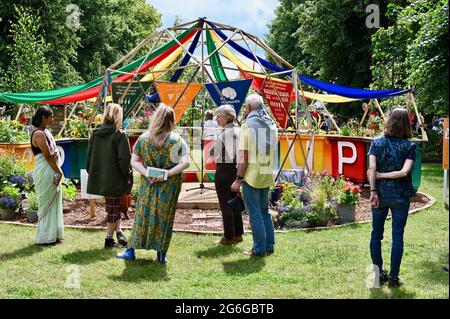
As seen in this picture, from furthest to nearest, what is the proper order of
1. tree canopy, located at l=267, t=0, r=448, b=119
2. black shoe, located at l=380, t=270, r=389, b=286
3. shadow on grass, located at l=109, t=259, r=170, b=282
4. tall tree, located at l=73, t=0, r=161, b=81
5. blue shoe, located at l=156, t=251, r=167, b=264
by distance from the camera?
tall tree, located at l=73, t=0, r=161, b=81, blue shoe, located at l=156, t=251, r=167, b=264, tree canopy, located at l=267, t=0, r=448, b=119, shadow on grass, located at l=109, t=259, r=170, b=282, black shoe, located at l=380, t=270, r=389, b=286

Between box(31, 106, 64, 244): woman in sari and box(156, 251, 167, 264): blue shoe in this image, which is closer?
box(156, 251, 167, 264): blue shoe

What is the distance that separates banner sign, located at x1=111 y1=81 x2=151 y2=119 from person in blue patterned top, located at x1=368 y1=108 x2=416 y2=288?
7.49 metres

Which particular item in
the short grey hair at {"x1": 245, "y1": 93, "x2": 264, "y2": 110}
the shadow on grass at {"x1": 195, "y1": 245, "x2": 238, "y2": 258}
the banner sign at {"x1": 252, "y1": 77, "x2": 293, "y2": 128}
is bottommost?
the shadow on grass at {"x1": 195, "y1": 245, "x2": 238, "y2": 258}

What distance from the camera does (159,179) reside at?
6.63 m

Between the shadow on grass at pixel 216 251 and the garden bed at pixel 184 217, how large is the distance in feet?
3.20

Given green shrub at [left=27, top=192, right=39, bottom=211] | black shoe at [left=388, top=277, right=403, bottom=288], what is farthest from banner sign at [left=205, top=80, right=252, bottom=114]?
black shoe at [left=388, top=277, right=403, bottom=288]

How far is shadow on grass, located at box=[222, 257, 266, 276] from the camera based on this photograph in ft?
21.6

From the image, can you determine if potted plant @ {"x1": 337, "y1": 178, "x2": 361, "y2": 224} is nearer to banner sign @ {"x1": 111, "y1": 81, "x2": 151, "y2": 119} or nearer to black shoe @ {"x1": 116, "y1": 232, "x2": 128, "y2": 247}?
black shoe @ {"x1": 116, "y1": 232, "x2": 128, "y2": 247}

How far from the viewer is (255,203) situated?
284 inches

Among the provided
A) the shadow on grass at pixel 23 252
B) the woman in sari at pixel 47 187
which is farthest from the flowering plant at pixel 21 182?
the shadow on grass at pixel 23 252

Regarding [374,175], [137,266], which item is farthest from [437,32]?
A: [137,266]

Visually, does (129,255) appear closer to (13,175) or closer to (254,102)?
(254,102)

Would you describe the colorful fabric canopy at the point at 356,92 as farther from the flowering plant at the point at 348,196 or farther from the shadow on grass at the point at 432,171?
the shadow on grass at the point at 432,171

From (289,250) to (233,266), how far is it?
1.07 m
